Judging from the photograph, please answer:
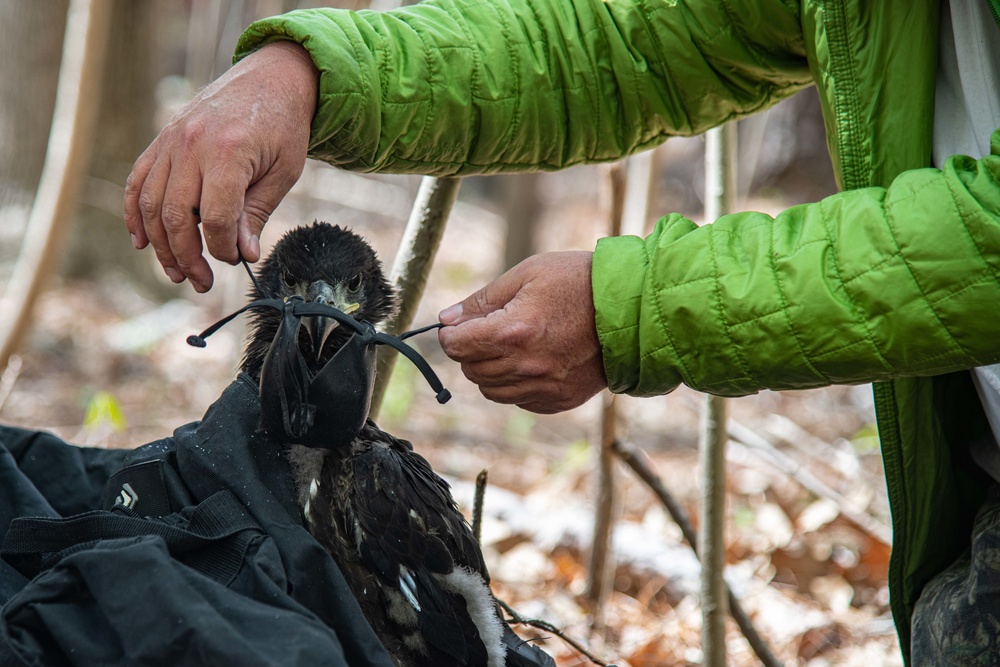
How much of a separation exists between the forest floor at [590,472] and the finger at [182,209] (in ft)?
7.50

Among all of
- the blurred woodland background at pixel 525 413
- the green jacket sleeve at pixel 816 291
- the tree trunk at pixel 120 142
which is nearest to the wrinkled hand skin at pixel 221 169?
the green jacket sleeve at pixel 816 291

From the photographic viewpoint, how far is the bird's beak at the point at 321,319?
2299mm

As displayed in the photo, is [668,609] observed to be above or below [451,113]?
below

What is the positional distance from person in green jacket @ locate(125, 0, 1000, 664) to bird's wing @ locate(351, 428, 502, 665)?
47cm

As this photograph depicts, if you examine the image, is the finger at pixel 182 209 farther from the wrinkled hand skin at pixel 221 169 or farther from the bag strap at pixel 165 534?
the bag strap at pixel 165 534

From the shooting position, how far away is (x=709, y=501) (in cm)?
308

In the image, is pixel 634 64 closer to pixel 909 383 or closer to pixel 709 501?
pixel 909 383

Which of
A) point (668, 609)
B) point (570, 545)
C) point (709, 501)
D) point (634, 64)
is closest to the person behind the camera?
point (634, 64)

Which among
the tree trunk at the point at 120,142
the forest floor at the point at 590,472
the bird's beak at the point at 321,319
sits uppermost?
the tree trunk at the point at 120,142

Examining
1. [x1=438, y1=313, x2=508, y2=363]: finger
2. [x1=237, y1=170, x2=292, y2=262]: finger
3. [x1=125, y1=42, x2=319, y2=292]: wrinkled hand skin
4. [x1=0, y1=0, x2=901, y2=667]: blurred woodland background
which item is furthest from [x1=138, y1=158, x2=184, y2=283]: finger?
[x1=0, y1=0, x2=901, y2=667]: blurred woodland background

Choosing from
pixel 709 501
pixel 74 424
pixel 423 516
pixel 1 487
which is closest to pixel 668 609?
pixel 709 501

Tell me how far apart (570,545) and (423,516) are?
2488 mm

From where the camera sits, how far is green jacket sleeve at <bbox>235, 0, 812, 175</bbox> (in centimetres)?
221

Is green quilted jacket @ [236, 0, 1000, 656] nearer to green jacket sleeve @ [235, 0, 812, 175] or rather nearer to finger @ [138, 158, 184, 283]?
green jacket sleeve @ [235, 0, 812, 175]
